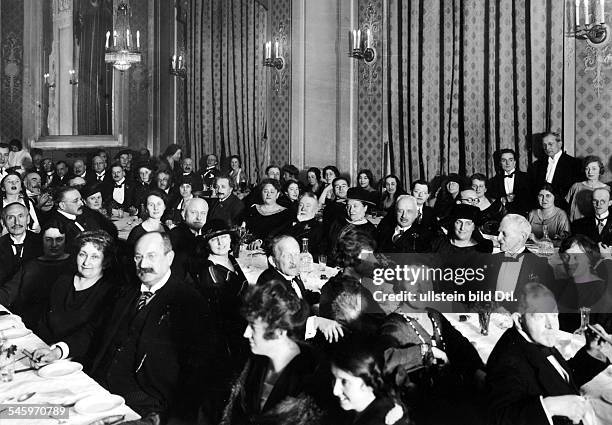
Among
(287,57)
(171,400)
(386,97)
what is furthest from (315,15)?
(171,400)

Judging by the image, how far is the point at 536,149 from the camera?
291 inches

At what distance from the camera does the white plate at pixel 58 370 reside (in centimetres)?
260

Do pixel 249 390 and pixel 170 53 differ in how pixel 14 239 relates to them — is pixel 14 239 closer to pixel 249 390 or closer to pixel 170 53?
pixel 249 390

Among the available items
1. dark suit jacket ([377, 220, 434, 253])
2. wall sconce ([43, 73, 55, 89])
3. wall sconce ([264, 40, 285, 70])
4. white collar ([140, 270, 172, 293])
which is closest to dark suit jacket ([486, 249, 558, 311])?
dark suit jacket ([377, 220, 434, 253])

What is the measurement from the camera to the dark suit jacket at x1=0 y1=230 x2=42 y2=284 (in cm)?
455

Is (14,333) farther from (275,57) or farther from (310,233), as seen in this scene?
(275,57)

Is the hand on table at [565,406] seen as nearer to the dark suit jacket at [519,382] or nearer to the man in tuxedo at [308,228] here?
the dark suit jacket at [519,382]

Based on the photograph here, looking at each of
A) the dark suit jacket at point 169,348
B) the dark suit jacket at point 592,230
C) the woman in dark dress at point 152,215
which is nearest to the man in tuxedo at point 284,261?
the dark suit jacket at point 169,348

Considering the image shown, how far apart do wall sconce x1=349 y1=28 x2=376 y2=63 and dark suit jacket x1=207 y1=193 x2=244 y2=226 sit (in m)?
3.05

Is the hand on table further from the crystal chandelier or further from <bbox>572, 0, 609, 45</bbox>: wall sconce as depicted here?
the crystal chandelier

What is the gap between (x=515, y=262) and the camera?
3930mm

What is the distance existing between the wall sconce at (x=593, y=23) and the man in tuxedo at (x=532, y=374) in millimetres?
4878

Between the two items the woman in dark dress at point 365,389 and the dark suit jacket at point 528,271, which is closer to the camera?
the woman in dark dress at point 365,389

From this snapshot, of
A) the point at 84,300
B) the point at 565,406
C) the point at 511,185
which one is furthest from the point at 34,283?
the point at 511,185
